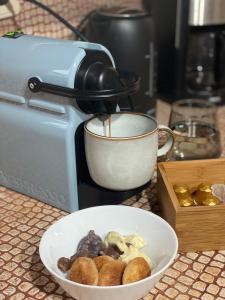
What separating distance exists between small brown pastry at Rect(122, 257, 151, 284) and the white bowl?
0.01 m

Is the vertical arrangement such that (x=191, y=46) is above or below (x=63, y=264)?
above

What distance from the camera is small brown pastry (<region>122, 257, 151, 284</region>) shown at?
0.48 metres

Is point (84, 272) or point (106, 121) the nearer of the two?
point (84, 272)

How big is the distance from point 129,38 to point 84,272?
22.4 inches

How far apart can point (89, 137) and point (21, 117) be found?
127mm

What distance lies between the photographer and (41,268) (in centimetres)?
56

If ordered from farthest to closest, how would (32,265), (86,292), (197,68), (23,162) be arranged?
(197,68) → (23,162) → (32,265) → (86,292)

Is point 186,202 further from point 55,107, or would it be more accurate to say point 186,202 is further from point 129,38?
point 129,38

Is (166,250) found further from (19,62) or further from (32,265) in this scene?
(19,62)

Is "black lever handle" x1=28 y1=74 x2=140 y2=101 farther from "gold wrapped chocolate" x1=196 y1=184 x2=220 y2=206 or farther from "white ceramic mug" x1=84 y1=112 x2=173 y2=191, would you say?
"gold wrapped chocolate" x1=196 y1=184 x2=220 y2=206

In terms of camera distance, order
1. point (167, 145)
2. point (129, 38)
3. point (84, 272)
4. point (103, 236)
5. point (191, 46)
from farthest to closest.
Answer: point (191, 46) < point (129, 38) < point (167, 145) < point (103, 236) < point (84, 272)

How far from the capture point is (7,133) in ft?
2.28

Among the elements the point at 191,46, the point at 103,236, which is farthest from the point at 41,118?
the point at 191,46

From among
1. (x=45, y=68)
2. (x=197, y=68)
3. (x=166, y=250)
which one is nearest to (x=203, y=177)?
(x=166, y=250)
